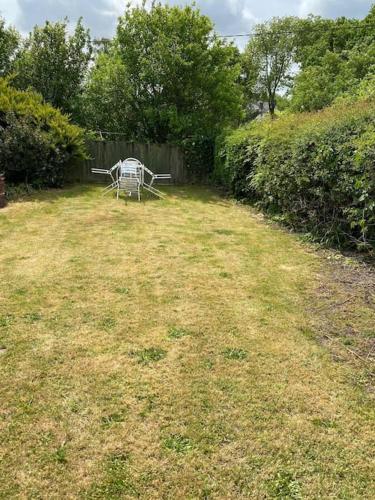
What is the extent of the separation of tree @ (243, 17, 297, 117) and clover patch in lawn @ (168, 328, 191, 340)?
31.0 metres

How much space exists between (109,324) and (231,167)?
742 cm

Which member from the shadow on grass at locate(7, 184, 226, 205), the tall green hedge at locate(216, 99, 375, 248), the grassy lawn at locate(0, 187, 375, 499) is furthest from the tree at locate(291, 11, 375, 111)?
the grassy lawn at locate(0, 187, 375, 499)

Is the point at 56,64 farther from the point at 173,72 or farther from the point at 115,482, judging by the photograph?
the point at 115,482

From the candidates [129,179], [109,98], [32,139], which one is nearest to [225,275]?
[129,179]

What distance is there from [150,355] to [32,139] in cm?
814

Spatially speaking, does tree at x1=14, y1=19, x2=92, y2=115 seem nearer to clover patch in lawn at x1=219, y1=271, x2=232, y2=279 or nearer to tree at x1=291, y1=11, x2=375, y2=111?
tree at x1=291, y1=11, x2=375, y2=111

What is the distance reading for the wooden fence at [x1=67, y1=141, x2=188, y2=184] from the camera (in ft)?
40.7

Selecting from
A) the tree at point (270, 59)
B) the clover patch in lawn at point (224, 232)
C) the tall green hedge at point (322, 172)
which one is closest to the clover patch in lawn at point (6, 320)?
the clover patch in lawn at point (224, 232)

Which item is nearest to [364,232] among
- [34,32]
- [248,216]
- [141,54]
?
A: [248,216]

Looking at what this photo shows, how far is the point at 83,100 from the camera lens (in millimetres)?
13523

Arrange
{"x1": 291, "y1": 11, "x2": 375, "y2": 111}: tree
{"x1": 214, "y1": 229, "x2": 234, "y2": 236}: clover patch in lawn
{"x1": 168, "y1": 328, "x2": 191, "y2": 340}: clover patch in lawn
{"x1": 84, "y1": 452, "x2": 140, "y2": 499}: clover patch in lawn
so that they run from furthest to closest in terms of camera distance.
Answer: {"x1": 291, "y1": 11, "x2": 375, "y2": 111}: tree → {"x1": 214, "y1": 229, "x2": 234, "y2": 236}: clover patch in lawn → {"x1": 168, "y1": 328, "x2": 191, "y2": 340}: clover patch in lawn → {"x1": 84, "y1": 452, "x2": 140, "y2": 499}: clover patch in lawn

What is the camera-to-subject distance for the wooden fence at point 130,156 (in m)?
12.4

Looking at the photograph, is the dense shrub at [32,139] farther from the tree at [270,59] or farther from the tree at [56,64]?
the tree at [270,59]

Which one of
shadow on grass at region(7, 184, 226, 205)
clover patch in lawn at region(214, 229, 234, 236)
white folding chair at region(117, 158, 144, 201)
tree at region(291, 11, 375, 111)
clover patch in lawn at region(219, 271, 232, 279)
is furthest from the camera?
tree at region(291, 11, 375, 111)
